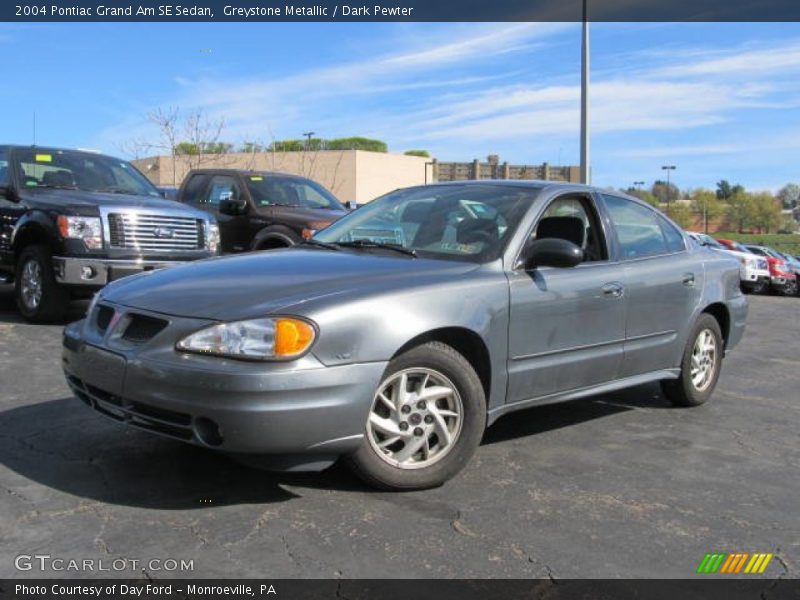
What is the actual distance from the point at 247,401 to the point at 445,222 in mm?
1875

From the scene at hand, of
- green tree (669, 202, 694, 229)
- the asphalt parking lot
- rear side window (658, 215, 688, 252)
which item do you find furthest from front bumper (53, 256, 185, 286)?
green tree (669, 202, 694, 229)

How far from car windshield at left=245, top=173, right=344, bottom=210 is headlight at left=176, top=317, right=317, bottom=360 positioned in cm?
749

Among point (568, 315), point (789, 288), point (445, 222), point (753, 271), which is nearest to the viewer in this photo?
point (568, 315)

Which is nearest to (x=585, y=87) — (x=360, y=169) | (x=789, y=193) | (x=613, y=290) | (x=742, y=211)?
(x=613, y=290)

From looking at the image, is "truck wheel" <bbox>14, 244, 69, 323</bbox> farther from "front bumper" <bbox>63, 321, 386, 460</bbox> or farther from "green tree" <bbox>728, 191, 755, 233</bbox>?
"green tree" <bbox>728, 191, 755, 233</bbox>

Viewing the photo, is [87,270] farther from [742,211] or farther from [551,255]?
[742,211]

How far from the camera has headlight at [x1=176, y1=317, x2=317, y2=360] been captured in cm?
332

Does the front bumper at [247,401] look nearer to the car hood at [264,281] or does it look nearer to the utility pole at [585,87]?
the car hood at [264,281]

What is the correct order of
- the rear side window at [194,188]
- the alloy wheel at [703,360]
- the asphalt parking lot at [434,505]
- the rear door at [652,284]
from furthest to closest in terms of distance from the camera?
the rear side window at [194,188]
the alloy wheel at [703,360]
the rear door at [652,284]
the asphalt parking lot at [434,505]

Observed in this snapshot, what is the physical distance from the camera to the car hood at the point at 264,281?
351 cm

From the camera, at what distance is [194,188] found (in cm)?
1159

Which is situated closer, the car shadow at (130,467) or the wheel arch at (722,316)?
the car shadow at (130,467)

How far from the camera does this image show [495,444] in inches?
185

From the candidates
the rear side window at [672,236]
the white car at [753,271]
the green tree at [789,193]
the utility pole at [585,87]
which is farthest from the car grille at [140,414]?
the green tree at [789,193]
